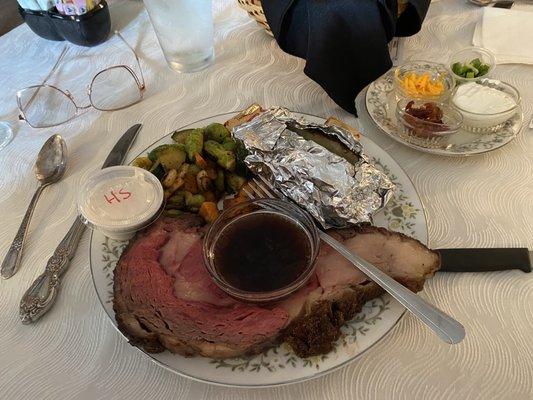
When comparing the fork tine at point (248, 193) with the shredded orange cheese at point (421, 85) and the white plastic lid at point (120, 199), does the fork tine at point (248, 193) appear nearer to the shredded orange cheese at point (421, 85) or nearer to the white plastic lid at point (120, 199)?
the white plastic lid at point (120, 199)

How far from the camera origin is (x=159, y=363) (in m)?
0.84

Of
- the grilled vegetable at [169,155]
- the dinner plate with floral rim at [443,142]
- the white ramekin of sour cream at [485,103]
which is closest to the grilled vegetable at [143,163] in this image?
the grilled vegetable at [169,155]

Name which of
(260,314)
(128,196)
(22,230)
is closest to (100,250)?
(128,196)

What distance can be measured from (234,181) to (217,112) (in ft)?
1.22

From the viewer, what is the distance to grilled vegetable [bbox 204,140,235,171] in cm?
114

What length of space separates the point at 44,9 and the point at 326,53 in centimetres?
102

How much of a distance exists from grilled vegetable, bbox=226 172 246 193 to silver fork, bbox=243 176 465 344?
0.88 ft

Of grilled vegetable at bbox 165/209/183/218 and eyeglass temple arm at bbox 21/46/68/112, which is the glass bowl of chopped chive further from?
eyeglass temple arm at bbox 21/46/68/112

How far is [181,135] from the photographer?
1.23 meters

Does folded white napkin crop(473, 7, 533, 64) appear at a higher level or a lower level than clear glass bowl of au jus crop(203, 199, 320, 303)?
lower

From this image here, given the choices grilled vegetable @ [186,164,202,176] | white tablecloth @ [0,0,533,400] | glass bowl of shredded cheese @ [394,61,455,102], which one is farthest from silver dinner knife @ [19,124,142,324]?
glass bowl of shredded cheese @ [394,61,455,102]

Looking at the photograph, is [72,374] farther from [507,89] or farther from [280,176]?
[507,89]

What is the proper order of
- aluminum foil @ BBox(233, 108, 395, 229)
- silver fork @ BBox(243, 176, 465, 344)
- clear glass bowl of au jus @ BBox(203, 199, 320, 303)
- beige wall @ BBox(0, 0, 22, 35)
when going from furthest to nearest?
1. beige wall @ BBox(0, 0, 22, 35)
2. aluminum foil @ BBox(233, 108, 395, 229)
3. clear glass bowl of au jus @ BBox(203, 199, 320, 303)
4. silver fork @ BBox(243, 176, 465, 344)

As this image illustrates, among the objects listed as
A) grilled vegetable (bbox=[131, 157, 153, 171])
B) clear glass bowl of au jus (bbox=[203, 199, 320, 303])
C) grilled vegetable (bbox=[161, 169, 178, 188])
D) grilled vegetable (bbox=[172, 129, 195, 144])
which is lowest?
clear glass bowl of au jus (bbox=[203, 199, 320, 303])
